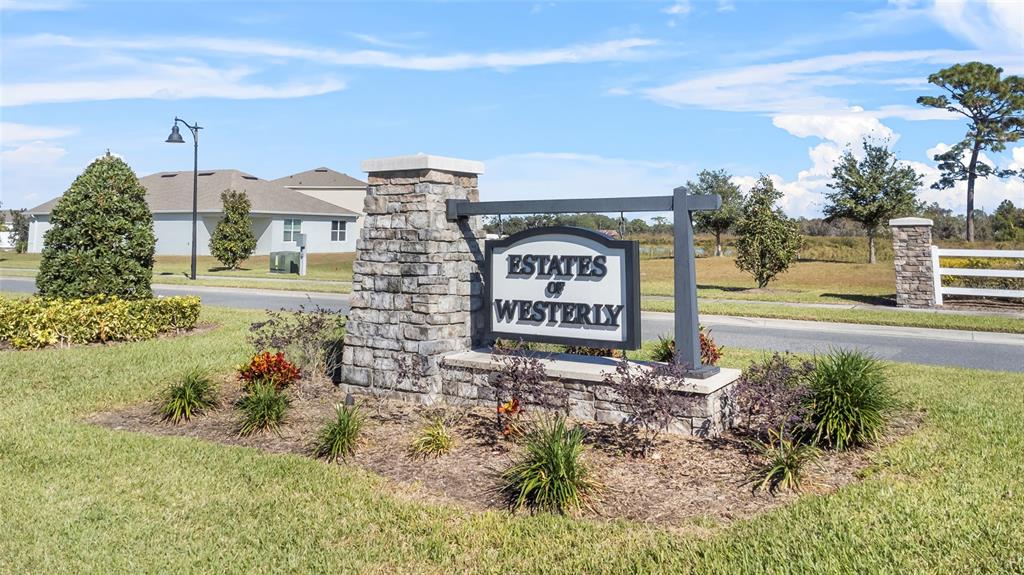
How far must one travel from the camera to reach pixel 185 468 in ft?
21.0

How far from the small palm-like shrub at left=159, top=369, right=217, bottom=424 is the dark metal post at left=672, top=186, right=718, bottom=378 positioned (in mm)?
5270

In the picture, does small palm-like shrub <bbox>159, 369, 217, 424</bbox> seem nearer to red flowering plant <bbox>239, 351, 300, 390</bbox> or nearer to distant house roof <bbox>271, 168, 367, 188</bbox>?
red flowering plant <bbox>239, 351, 300, 390</bbox>

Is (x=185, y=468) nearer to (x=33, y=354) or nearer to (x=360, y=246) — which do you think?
(x=360, y=246)

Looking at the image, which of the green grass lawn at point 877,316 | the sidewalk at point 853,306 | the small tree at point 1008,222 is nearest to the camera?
the green grass lawn at point 877,316

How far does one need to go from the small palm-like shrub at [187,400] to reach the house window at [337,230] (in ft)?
139

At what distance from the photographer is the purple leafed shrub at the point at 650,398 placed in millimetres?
6422

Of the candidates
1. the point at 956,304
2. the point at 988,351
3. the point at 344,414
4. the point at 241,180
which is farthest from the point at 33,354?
the point at 241,180

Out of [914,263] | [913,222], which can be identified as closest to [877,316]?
[914,263]

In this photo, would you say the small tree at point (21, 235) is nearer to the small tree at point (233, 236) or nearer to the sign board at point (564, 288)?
the small tree at point (233, 236)

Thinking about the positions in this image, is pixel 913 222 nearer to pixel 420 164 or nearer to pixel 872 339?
pixel 872 339

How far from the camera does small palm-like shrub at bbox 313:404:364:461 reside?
21.6ft

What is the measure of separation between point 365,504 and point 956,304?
18356 millimetres

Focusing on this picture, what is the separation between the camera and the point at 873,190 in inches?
1529

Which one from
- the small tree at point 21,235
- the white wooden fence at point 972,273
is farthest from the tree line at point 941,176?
the small tree at point 21,235
